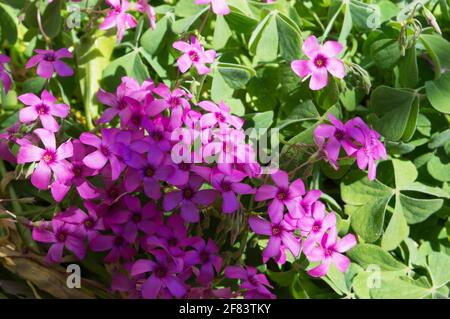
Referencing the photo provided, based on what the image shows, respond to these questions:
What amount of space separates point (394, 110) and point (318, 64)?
0.21 meters

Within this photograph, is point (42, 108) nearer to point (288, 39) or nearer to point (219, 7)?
point (219, 7)

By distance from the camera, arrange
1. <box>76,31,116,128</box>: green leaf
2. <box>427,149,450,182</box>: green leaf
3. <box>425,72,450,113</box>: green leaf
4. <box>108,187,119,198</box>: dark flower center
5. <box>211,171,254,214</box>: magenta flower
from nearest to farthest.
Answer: <box>211,171,254,214</box>: magenta flower, <box>108,187,119,198</box>: dark flower center, <box>425,72,450,113</box>: green leaf, <box>427,149,450,182</box>: green leaf, <box>76,31,116,128</box>: green leaf

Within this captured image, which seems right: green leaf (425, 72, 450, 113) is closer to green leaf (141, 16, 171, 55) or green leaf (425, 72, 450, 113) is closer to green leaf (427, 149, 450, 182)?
green leaf (427, 149, 450, 182)

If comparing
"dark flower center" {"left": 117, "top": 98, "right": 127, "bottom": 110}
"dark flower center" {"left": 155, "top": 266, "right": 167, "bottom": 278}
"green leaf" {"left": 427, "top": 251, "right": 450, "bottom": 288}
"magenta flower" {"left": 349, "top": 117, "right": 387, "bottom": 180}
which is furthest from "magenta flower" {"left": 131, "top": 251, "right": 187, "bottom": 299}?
"green leaf" {"left": 427, "top": 251, "right": 450, "bottom": 288}

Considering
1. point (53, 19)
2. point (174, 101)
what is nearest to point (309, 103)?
point (174, 101)

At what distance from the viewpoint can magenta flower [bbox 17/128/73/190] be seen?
47.4 inches

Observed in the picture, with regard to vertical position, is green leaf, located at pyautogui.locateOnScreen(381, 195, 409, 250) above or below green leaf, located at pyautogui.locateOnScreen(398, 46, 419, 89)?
below

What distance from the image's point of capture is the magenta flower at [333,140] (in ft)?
4.05

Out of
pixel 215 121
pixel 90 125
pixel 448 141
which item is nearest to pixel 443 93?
pixel 448 141

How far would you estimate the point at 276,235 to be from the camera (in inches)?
48.9

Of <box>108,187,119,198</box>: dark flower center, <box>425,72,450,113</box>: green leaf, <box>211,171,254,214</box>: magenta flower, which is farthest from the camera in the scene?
<box>425,72,450,113</box>: green leaf

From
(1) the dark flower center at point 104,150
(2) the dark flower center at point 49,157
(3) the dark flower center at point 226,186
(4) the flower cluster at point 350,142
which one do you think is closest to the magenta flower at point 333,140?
(4) the flower cluster at point 350,142

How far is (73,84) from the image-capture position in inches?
64.2

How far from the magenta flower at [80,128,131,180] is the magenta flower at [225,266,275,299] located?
308mm
